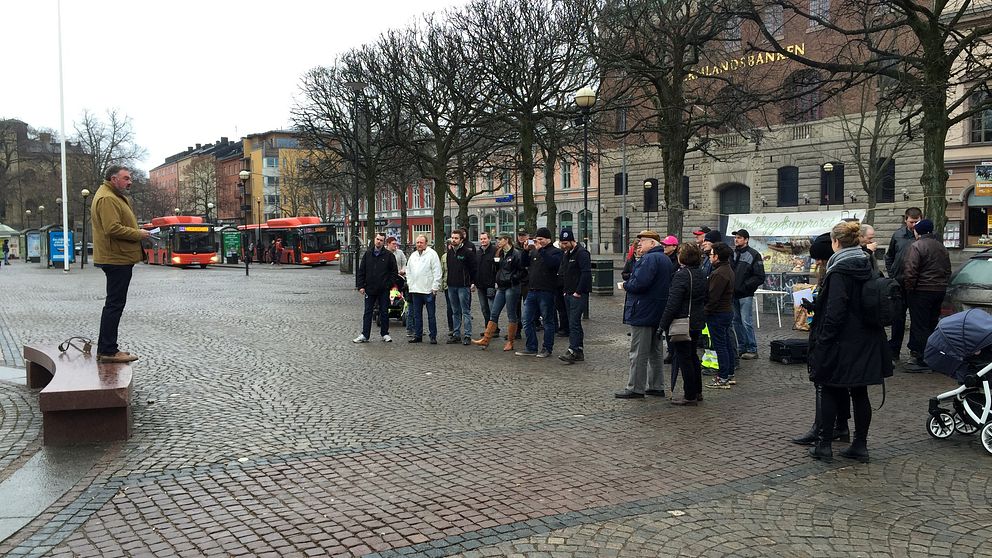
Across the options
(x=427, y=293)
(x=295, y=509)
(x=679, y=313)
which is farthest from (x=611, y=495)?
(x=427, y=293)

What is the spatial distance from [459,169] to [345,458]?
2872 centimetres

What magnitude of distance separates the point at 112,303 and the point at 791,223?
42.6 ft

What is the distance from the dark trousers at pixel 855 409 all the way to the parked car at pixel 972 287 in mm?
4919

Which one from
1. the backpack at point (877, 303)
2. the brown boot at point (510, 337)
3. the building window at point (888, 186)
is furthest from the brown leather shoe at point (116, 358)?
the building window at point (888, 186)

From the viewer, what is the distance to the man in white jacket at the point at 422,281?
13.0 meters

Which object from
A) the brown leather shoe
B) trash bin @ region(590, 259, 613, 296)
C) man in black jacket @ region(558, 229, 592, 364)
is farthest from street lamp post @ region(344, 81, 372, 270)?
the brown leather shoe

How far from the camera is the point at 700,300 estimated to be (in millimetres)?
8281

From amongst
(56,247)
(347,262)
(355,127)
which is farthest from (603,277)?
(56,247)

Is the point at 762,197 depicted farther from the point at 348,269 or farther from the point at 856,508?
the point at 856,508

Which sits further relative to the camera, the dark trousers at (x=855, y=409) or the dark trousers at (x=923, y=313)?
the dark trousers at (x=923, y=313)

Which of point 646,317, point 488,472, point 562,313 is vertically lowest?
point 488,472

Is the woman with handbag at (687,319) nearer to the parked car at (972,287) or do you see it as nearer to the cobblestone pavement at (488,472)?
the cobblestone pavement at (488,472)

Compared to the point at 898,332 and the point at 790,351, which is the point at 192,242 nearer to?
the point at 790,351

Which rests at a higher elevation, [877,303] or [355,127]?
[355,127]
